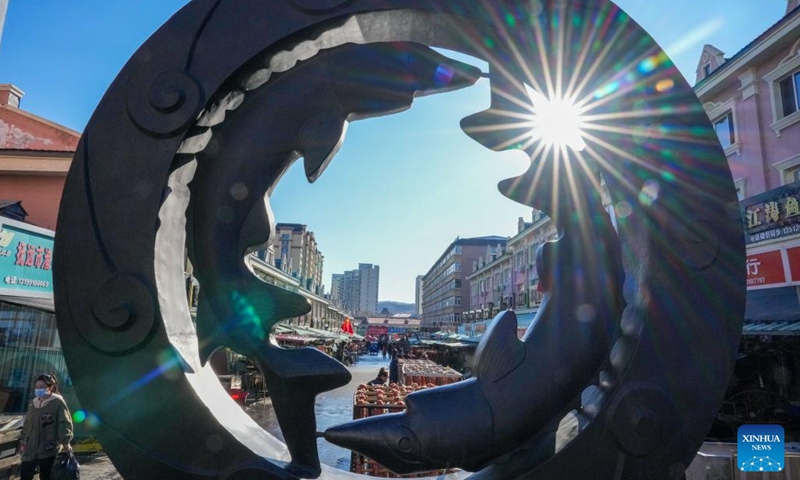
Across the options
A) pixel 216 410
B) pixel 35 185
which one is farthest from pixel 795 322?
pixel 35 185

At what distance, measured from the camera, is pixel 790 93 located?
14.1 m

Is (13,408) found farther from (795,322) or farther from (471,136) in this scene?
(795,322)

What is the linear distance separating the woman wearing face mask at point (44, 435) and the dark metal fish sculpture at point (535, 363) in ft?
20.9

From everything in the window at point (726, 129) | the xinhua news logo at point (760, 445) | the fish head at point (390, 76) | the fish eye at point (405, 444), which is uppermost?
the window at point (726, 129)

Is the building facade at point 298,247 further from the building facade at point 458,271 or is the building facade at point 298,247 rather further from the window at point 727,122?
the window at point 727,122

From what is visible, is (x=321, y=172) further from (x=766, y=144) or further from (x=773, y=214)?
(x=766, y=144)

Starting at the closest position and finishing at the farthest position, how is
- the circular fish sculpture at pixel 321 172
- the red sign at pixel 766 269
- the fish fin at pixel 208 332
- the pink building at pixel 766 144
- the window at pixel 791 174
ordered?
the circular fish sculpture at pixel 321 172 → the fish fin at pixel 208 332 → the pink building at pixel 766 144 → the red sign at pixel 766 269 → the window at pixel 791 174

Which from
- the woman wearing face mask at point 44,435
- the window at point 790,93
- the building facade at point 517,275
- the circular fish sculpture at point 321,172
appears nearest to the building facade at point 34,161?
the woman wearing face mask at point 44,435

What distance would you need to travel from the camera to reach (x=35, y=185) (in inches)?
651

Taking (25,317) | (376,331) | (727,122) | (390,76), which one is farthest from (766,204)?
(376,331)

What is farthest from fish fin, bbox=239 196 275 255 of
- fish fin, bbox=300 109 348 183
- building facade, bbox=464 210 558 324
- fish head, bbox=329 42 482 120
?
building facade, bbox=464 210 558 324

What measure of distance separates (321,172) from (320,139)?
3.9 inches

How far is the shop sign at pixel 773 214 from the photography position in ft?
37.8

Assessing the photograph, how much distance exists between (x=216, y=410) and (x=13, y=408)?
457 inches
